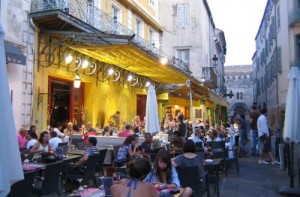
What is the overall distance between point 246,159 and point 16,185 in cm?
1181

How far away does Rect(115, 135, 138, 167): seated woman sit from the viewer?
30.2ft

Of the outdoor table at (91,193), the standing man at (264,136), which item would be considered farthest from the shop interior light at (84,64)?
the outdoor table at (91,193)

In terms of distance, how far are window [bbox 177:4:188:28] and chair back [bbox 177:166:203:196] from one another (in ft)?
83.2

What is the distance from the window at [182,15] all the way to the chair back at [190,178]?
25.4m

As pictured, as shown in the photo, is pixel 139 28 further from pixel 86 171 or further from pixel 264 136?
pixel 86 171

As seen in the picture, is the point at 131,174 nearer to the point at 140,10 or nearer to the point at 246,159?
the point at 246,159

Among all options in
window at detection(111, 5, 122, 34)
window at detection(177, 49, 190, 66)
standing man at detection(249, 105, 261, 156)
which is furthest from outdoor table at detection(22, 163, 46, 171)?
window at detection(177, 49, 190, 66)

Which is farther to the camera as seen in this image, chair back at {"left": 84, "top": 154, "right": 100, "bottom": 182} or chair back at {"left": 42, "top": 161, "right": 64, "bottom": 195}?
chair back at {"left": 84, "top": 154, "right": 100, "bottom": 182}

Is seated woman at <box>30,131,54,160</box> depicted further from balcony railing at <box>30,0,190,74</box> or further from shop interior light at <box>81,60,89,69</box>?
shop interior light at <box>81,60,89,69</box>

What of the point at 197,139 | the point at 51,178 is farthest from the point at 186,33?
the point at 51,178

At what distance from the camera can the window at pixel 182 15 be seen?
30.8 m

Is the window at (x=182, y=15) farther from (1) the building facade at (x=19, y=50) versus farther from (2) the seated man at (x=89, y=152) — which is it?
(2) the seated man at (x=89, y=152)

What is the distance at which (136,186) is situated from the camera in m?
4.09

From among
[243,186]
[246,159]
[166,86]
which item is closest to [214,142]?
[243,186]
